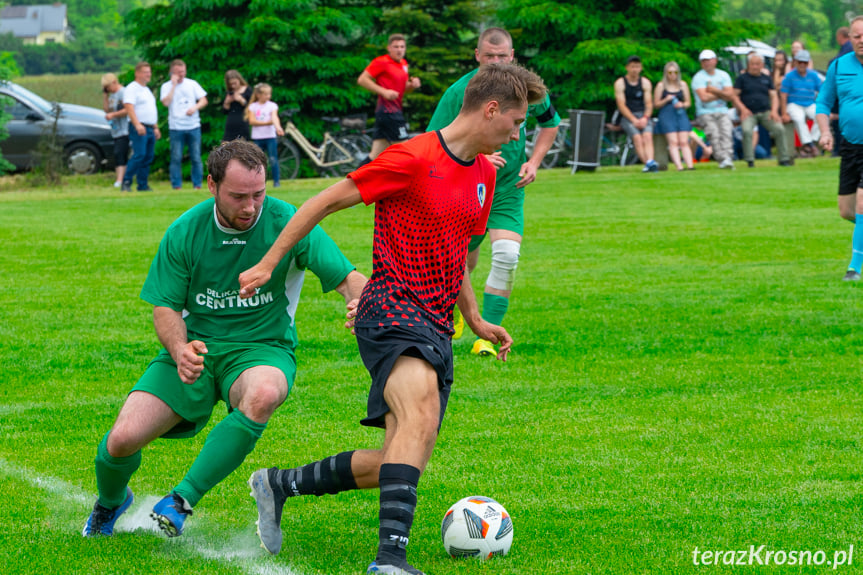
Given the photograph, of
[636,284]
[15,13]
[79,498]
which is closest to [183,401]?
[79,498]

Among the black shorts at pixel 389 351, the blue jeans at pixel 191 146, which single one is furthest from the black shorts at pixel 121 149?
the black shorts at pixel 389 351

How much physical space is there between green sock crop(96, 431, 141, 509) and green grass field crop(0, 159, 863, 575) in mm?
192

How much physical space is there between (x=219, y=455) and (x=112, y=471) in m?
0.47

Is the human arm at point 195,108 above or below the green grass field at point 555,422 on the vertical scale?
below

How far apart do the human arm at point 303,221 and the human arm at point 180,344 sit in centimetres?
37

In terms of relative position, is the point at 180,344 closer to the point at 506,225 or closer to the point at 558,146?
the point at 506,225

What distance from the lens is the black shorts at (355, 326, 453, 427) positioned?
404 cm

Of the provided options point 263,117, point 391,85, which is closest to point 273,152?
point 263,117

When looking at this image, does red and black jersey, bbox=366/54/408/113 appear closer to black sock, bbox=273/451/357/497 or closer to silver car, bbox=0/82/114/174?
silver car, bbox=0/82/114/174

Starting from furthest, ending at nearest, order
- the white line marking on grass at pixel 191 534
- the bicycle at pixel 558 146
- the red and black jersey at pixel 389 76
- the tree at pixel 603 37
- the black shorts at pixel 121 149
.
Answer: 1. the tree at pixel 603 37
2. the bicycle at pixel 558 146
3. the black shorts at pixel 121 149
4. the red and black jersey at pixel 389 76
5. the white line marking on grass at pixel 191 534

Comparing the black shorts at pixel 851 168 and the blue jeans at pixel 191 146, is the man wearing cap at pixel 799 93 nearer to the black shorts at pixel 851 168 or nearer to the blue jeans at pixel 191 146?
the blue jeans at pixel 191 146

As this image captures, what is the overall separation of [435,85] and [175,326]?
24719 millimetres

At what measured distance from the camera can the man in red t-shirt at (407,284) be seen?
398cm

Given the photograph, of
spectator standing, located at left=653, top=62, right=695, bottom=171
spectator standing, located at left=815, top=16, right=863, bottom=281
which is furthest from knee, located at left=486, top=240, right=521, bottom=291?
spectator standing, located at left=653, top=62, right=695, bottom=171
